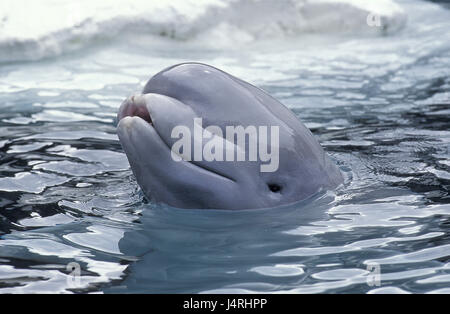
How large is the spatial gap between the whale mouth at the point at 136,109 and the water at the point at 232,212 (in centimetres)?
54

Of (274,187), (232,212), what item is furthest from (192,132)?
(274,187)

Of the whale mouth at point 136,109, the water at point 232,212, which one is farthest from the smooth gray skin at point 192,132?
the water at point 232,212

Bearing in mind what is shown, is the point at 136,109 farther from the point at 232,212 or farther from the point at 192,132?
the point at 232,212

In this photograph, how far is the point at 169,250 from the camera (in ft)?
14.5

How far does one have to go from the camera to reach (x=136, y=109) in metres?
4.83

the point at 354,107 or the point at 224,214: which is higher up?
the point at 354,107

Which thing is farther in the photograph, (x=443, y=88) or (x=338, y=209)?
(x=443, y=88)

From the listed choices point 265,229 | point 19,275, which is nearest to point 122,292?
point 19,275

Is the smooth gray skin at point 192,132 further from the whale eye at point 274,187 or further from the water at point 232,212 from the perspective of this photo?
the water at point 232,212

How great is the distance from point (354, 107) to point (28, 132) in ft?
10.9

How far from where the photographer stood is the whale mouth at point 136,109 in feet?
15.7

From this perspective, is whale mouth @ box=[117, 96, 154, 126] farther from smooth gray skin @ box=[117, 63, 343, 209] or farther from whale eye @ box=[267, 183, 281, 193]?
whale eye @ box=[267, 183, 281, 193]
